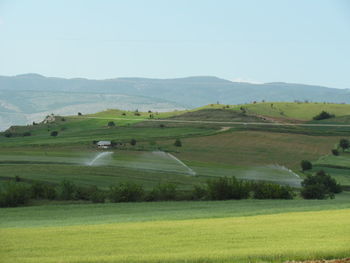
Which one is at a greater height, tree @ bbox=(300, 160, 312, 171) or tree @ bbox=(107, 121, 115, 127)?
tree @ bbox=(107, 121, 115, 127)

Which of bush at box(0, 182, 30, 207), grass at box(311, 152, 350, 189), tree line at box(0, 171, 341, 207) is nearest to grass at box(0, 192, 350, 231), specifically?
bush at box(0, 182, 30, 207)

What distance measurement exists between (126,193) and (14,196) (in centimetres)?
644

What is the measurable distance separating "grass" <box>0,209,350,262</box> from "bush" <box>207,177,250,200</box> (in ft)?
53.8

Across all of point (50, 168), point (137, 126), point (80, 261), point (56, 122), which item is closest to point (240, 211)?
point (80, 261)

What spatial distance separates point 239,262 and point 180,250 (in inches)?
83.6

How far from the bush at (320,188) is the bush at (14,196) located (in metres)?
17.8

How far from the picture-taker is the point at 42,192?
40812 mm

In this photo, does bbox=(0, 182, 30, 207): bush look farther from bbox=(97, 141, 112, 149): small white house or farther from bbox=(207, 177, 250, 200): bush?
bbox=(97, 141, 112, 149): small white house

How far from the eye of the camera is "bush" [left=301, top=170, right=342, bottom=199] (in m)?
43.2

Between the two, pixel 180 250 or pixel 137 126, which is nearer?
pixel 180 250

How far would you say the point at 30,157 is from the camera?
62.9 metres

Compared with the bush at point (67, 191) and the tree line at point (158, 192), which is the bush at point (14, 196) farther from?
the bush at point (67, 191)

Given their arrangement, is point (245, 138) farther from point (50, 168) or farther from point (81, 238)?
point (81, 238)

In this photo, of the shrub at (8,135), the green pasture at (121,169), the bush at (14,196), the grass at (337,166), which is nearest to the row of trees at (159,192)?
the bush at (14,196)
